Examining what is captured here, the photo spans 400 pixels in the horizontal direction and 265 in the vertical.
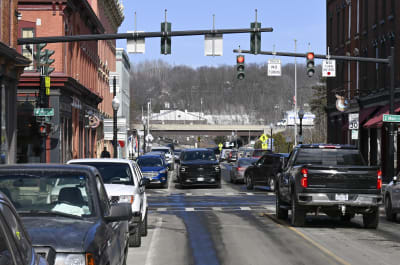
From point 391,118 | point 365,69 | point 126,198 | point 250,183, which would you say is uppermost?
point 365,69

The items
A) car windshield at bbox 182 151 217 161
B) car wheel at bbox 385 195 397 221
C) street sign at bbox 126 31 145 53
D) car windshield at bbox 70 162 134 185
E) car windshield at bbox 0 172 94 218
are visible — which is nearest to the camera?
car windshield at bbox 0 172 94 218

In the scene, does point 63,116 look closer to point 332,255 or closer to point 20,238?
point 332,255

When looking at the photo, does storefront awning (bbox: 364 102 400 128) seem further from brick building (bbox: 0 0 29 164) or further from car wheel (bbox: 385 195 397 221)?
car wheel (bbox: 385 195 397 221)

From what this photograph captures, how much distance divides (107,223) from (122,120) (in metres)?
40.7

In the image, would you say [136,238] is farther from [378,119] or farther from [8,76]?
[378,119]

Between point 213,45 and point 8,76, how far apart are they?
10.8 meters

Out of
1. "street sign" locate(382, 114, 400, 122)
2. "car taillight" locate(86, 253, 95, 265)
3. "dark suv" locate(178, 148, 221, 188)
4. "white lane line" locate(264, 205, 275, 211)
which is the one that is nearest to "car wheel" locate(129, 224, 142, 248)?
"car taillight" locate(86, 253, 95, 265)

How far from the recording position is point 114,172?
15078 mm

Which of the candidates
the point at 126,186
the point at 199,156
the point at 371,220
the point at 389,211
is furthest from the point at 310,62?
the point at 126,186

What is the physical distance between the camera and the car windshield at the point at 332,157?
61.8ft

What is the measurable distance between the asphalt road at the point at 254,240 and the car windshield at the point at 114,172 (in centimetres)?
138

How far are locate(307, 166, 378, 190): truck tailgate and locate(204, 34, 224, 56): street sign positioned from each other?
923cm

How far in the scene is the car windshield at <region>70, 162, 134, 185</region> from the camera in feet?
48.8

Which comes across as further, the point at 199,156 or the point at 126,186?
the point at 199,156
